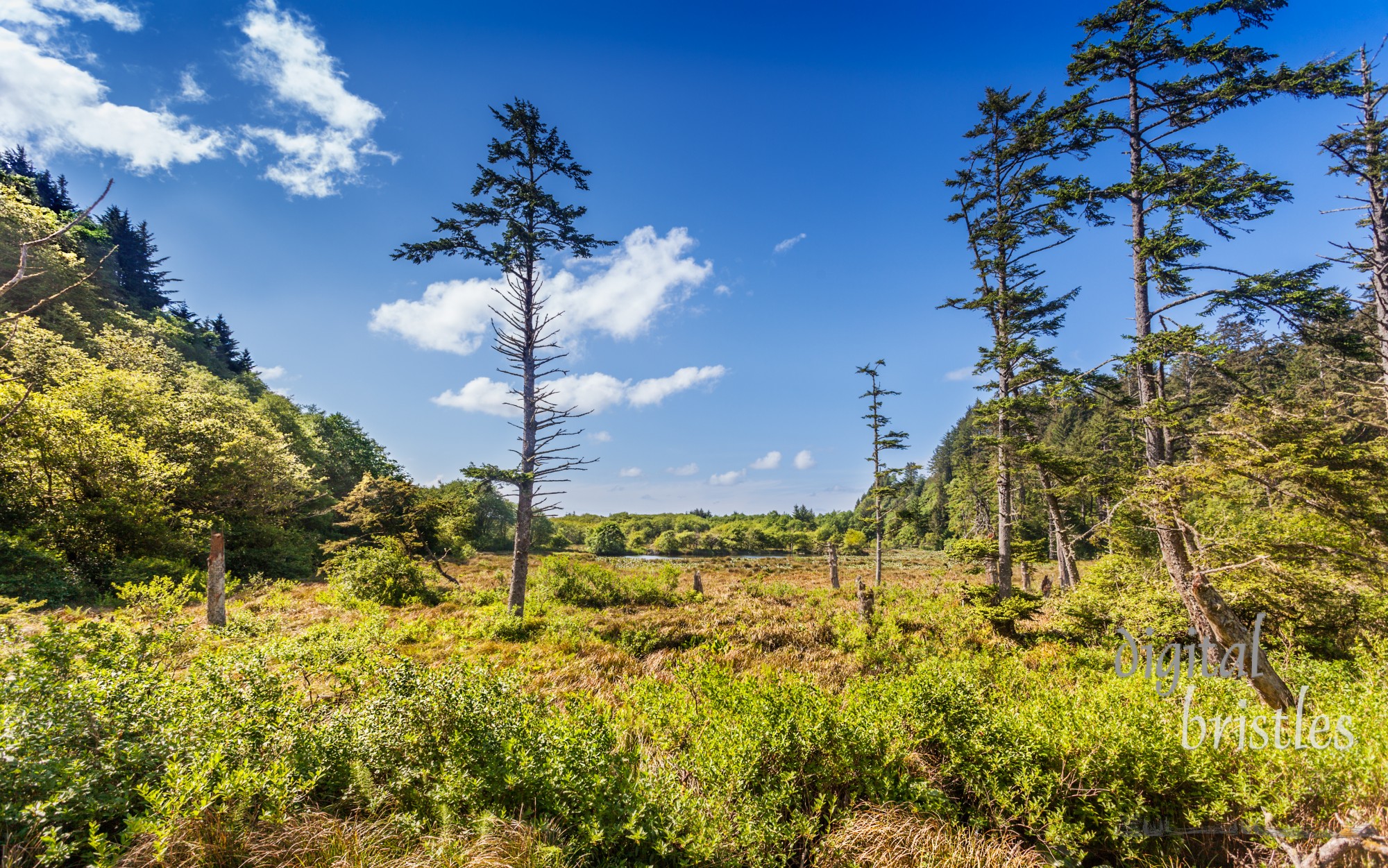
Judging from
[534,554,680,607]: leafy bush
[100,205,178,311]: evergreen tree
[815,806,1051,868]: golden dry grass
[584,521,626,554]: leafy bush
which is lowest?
[584,521,626,554]: leafy bush

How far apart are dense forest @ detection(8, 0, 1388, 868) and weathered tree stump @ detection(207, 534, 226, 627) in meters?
0.09

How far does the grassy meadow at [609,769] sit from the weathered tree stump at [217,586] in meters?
3.99

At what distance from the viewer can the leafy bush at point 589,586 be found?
572 inches

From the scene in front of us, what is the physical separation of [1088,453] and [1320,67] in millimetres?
42861

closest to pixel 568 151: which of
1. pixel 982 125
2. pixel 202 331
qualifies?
pixel 982 125

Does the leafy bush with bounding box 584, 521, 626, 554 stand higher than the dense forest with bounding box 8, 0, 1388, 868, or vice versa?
the dense forest with bounding box 8, 0, 1388, 868

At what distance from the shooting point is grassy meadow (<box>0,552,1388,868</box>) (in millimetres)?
2930

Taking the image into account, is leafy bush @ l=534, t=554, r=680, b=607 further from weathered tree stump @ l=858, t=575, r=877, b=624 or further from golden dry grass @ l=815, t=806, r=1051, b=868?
golden dry grass @ l=815, t=806, r=1051, b=868

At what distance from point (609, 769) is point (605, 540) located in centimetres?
5080

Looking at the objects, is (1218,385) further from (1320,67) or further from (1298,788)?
(1298,788)

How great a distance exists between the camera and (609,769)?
3635 millimetres

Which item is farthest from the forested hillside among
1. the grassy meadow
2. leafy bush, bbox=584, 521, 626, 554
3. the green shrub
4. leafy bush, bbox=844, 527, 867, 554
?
leafy bush, bbox=844, 527, 867, 554

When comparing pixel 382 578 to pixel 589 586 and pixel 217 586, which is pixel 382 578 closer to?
pixel 217 586

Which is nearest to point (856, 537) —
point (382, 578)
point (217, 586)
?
point (382, 578)
